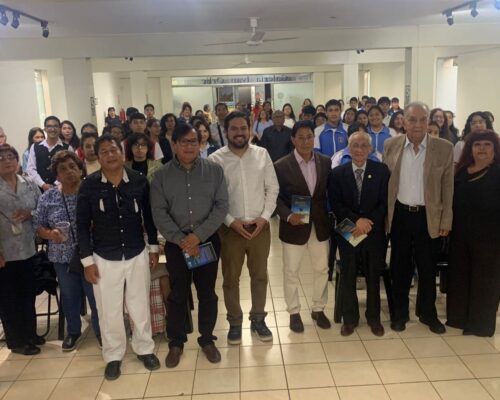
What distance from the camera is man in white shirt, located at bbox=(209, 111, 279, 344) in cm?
332

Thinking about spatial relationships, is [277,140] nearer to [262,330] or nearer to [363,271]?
[363,271]

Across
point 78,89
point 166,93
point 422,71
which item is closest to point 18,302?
point 78,89

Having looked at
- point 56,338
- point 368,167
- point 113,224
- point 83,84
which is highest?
point 83,84

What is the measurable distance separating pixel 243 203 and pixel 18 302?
1834 mm

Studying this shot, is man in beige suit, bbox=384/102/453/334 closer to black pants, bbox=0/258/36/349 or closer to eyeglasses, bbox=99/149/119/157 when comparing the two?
A: eyeglasses, bbox=99/149/119/157

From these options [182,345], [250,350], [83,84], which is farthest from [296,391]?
[83,84]

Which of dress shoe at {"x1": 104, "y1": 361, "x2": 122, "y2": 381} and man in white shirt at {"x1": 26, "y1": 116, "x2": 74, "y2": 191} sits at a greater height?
man in white shirt at {"x1": 26, "y1": 116, "x2": 74, "y2": 191}

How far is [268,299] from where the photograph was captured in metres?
4.28

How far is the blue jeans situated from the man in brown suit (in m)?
1.51

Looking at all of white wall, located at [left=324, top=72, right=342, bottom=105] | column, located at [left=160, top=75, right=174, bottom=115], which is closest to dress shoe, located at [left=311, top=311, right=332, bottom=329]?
column, located at [left=160, top=75, right=174, bottom=115]

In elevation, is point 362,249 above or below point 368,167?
below

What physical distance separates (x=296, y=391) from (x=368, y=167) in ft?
5.43

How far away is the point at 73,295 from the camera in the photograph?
3.51m

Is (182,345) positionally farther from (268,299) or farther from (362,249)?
(362,249)
